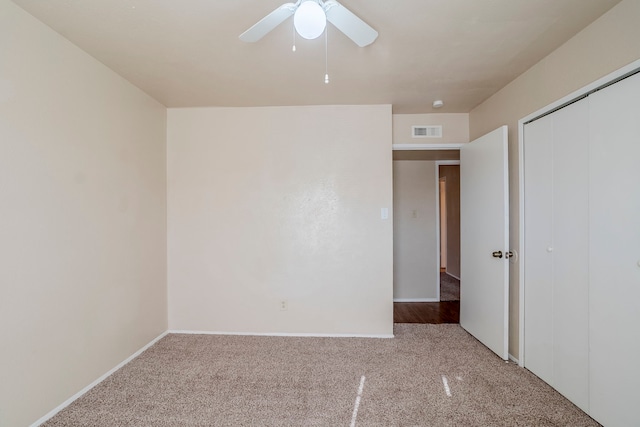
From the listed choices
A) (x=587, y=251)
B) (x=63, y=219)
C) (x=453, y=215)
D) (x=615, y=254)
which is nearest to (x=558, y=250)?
(x=587, y=251)

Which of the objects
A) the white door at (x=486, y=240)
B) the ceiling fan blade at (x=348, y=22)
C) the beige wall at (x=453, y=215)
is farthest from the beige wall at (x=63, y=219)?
the beige wall at (x=453, y=215)

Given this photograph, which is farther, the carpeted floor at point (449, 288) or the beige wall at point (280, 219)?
the carpeted floor at point (449, 288)

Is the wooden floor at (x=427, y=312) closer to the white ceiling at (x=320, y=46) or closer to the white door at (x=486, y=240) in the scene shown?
the white door at (x=486, y=240)

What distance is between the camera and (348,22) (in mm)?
1334

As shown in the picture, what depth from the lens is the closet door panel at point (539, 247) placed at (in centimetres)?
208

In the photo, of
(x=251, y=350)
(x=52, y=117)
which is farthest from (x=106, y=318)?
(x=52, y=117)

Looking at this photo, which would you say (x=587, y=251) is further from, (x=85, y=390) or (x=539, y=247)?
(x=85, y=390)

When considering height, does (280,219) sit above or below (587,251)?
above

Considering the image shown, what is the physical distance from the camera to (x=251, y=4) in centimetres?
152

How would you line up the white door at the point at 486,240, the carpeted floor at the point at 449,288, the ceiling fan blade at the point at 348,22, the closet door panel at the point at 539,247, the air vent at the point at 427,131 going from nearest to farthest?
the ceiling fan blade at the point at 348,22, the closet door panel at the point at 539,247, the white door at the point at 486,240, the air vent at the point at 427,131, the carpeted floor at the point at 449,288

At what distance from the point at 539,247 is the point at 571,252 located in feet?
0.92

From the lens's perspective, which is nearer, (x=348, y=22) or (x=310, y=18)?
(x=310, y=18)

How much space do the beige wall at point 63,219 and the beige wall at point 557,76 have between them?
3.38 metres

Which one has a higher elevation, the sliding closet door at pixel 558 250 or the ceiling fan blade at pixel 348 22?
the ceiling fan blade at pixel 348 22
